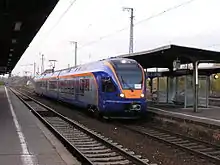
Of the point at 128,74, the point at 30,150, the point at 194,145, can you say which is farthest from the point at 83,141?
the point at 128,74

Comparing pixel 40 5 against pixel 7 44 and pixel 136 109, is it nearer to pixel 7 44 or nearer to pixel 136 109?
pixel 136 109

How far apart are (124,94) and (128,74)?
3.21 ft

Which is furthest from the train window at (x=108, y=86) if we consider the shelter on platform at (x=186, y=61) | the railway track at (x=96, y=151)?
the railway track at (x=96, y=151)

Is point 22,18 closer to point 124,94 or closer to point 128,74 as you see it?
point 128,74

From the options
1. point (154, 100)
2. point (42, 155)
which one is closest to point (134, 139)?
point (42, 155)

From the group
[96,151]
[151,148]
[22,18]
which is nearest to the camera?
[96,151]

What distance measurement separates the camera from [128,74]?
58.9 feet

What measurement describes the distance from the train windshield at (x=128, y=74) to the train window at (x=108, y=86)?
460 mm

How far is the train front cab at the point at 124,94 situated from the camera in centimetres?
1766

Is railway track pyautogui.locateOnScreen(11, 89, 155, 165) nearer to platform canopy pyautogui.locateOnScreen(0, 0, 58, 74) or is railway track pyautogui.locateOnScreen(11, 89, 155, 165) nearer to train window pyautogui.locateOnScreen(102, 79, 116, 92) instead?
train window pyautogui.locateOnScreen(102, 79, 116, 92)

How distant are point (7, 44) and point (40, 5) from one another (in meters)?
16.7

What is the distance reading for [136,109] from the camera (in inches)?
701

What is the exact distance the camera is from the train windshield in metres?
17.8

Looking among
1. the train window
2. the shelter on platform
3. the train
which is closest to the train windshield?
the train
